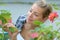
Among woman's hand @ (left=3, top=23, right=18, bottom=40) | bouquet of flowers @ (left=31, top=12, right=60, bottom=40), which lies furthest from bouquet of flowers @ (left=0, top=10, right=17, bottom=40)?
bouquet of flowers @ (left=31, top=12, right=60, bottom=40)

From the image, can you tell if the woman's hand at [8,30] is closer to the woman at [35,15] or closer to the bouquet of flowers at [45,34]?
the bouquet of flowers at [45,34]

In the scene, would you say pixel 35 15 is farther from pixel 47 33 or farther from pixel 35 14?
pixel 47 33

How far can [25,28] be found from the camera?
156cm

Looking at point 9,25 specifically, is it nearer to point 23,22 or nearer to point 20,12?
point 23,22

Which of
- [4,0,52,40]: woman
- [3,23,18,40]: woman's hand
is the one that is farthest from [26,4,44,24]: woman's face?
[3,23,18,40]: woman's hand

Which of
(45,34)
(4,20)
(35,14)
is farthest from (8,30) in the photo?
(35,14)

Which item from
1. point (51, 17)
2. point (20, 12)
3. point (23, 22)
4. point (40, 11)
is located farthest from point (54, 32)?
point (20, 12)

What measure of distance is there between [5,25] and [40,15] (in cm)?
39

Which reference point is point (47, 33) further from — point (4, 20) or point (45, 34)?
point (4, 20)

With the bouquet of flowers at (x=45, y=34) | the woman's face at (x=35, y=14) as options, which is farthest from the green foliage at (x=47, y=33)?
the woman's face at (x=35, y=14)

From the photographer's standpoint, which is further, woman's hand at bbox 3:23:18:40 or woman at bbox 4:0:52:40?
woman at bbox 4:0:52:40

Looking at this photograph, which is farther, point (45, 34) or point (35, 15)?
point (35, 15)

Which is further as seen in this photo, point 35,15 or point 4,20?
point 35,15

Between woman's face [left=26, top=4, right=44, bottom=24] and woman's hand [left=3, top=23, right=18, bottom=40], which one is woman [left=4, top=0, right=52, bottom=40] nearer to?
woman's face [left=26, top=4, right=44, bottom=24]
